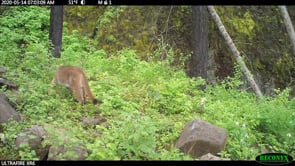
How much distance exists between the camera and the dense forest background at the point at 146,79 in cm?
714

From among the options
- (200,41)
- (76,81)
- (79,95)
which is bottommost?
(79,95)

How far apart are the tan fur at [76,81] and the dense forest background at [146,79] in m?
0.21

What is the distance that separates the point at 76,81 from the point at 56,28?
3186 mm

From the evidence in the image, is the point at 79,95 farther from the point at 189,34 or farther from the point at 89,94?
the point at 189,34

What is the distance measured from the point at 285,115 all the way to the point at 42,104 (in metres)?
4.65

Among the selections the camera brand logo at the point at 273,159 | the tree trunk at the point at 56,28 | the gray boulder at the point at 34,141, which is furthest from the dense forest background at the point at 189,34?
the gray boulder at the point at 34,141

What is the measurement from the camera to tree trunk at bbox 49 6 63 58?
1088 centimetres

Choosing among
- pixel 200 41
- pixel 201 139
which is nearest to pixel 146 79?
pixel 200 41

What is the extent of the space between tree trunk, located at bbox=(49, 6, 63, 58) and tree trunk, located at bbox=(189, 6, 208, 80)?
3666 mm

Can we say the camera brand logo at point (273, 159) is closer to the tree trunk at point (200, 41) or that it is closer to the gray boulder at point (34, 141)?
the gray boulder at point (34, 141)

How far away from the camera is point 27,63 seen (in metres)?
9.48

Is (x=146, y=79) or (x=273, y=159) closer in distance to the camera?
(x=273, y=159)

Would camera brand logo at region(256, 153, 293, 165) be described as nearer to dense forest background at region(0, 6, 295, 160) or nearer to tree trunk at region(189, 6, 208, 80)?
dense forest background at region(0, 6, 295, 160)

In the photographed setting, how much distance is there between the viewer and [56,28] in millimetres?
10953
